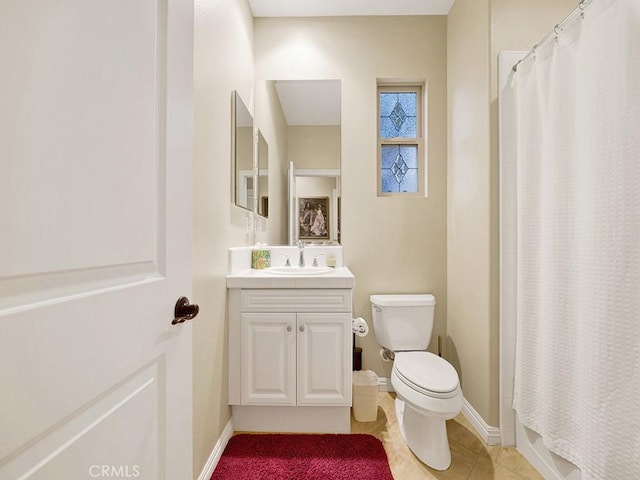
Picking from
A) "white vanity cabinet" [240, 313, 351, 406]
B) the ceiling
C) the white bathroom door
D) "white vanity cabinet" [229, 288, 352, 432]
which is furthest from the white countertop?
the ceiling

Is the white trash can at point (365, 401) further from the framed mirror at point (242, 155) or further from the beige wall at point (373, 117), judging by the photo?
the framed mirror at point (242, 155)

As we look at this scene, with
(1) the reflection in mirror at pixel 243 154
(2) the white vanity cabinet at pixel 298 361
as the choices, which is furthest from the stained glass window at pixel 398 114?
(2) the white vanity cabinet at pixel 298 361

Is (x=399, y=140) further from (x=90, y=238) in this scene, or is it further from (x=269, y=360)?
(x=90, y=238)

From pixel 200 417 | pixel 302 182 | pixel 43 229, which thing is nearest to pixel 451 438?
pixel 200 417

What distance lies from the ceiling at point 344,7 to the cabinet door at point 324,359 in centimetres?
212

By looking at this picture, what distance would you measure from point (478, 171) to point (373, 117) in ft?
2.89

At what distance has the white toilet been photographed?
4.82 feet

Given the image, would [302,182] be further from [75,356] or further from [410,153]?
[75,356]

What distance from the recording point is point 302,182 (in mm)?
2367

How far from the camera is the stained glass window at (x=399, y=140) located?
95.3 inches

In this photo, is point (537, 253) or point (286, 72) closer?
point (537, 253)

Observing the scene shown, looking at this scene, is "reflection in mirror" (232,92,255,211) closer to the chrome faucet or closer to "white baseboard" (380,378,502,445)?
the chrome faucet

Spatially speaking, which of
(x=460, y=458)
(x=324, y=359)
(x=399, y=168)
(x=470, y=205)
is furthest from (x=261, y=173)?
(x=460, y=458)

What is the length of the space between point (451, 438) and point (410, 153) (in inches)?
74.8
